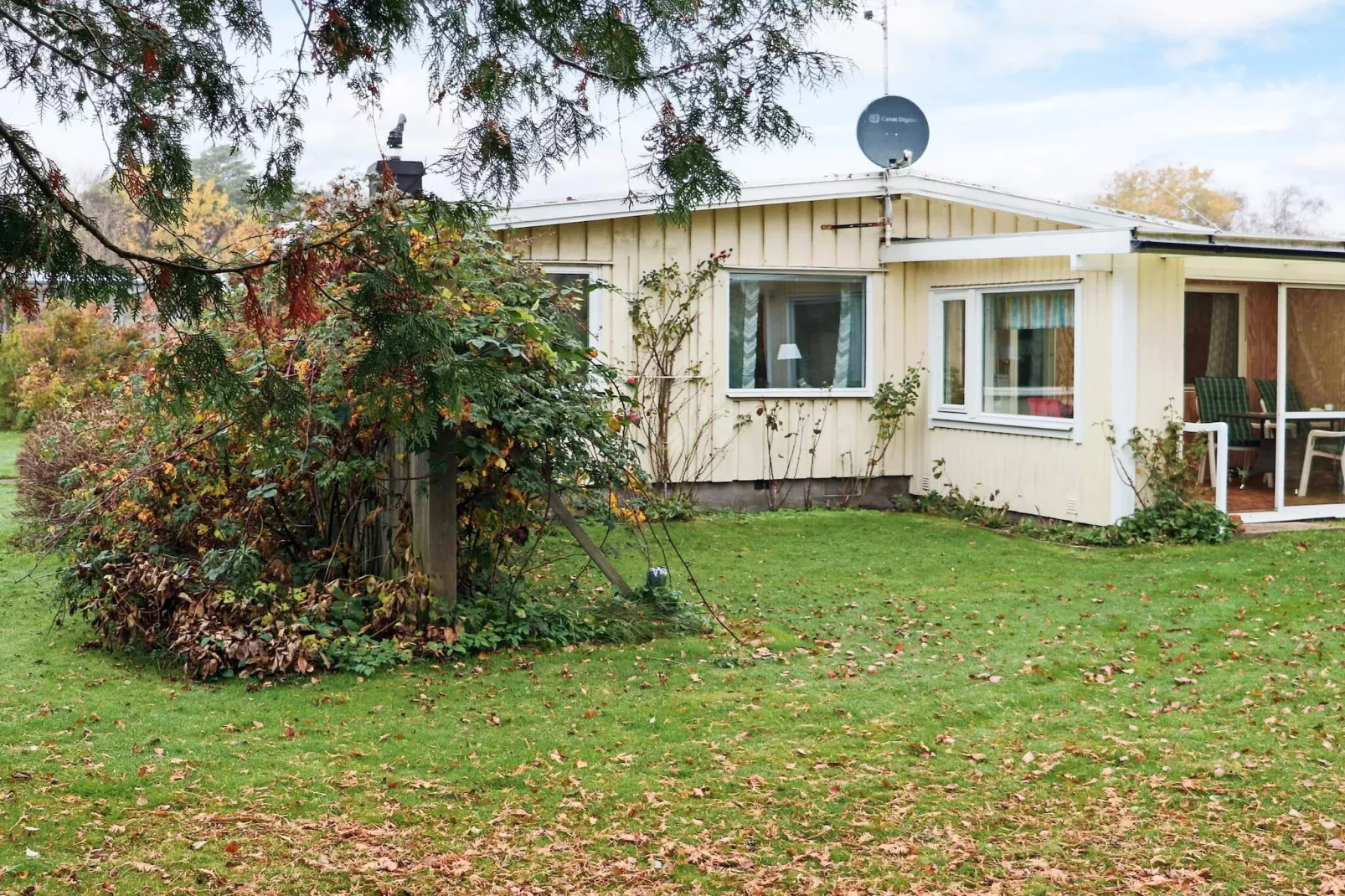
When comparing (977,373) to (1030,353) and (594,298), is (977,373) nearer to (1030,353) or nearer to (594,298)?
(1030,353)

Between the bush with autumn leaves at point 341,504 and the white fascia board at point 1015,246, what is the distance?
17.3 ft

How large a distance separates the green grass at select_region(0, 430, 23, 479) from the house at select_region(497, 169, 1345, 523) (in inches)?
309

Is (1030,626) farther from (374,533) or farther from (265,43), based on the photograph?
(265,43)

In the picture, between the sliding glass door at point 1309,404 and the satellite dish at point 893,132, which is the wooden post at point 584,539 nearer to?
the satellite dish at point 893,132

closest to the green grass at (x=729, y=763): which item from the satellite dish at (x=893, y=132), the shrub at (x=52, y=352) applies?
the satellite dish at (x=893, y=132)

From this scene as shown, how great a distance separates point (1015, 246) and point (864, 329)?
227 centimetres

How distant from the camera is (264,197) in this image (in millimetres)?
5348

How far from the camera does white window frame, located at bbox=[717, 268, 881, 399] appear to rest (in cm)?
1368

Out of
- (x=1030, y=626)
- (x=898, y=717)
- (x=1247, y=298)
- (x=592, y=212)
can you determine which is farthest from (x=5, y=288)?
(x=1247, y=298)

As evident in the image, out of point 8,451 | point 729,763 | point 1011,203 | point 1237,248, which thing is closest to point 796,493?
point 1011,203

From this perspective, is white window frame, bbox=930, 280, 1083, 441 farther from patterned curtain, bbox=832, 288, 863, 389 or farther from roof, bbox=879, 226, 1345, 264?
patterned curtain, bbox=832, 288, 863, 389

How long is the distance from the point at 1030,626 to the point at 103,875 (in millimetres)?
5910

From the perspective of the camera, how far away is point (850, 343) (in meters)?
14.3

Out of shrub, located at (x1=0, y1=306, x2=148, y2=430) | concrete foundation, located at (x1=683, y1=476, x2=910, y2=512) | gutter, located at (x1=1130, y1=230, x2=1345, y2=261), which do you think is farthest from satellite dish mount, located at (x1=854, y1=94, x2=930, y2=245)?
shrub, located at (x1=0, y1=306, x2=148, y2=430)
